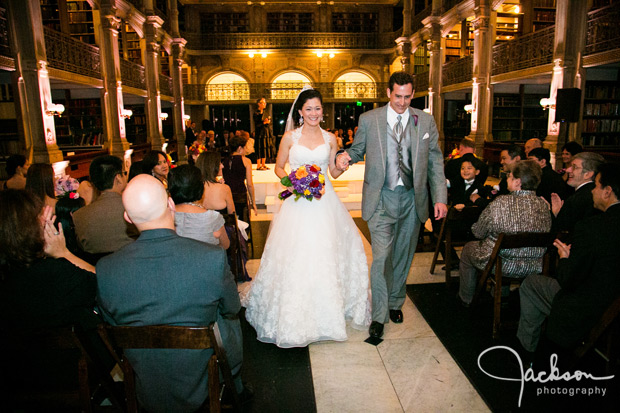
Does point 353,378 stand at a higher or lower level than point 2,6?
lower

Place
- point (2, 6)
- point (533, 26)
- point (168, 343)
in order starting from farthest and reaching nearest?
point (533, 26) → point (2, 6) → point (168, 343)

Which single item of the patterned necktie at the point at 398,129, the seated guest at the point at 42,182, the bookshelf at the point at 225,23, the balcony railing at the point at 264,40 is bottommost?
the seated guest at the point at 42,182

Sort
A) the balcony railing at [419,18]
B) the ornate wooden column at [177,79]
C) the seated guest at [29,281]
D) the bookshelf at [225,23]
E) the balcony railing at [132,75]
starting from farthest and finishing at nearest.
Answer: the bookshelf at [225,23] → the ornate wooden column at [177,79] → the balcony railing at [419,18] → the balcony railing at [132,75] → the seated guest at [29,281]

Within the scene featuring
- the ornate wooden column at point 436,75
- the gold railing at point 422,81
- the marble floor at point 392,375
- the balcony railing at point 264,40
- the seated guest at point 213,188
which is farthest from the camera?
the balcony railing at point 264,40

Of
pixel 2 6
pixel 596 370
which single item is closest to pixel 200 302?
pixel 596 370

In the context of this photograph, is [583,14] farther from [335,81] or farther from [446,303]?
[335,81]

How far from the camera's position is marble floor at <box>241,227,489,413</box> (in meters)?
2.30

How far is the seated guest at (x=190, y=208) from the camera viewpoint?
2615 millimetres

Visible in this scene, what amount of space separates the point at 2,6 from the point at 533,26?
12.8 m

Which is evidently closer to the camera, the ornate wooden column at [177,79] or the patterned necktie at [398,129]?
the patterned necktie at [398,129]

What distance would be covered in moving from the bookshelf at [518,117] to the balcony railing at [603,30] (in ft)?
17.0

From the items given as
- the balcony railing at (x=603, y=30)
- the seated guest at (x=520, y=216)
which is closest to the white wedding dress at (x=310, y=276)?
the seated guest at (x=520, y=216)

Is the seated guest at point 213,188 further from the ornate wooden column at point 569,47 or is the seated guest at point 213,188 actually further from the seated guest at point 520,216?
the ornate wooden column at point 569,47

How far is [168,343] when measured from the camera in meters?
1.51
